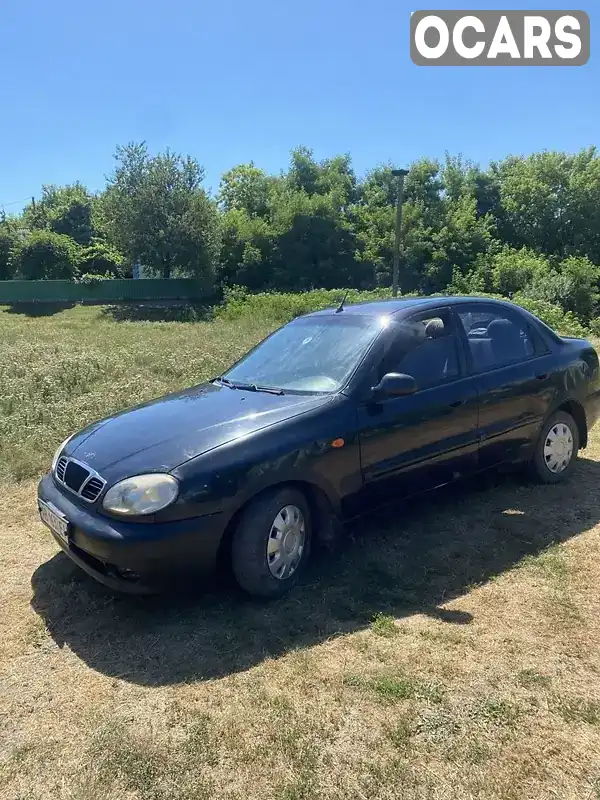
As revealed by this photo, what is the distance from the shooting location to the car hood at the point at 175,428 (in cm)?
331

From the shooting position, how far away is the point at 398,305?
179 inches

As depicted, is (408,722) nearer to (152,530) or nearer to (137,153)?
(152,530)

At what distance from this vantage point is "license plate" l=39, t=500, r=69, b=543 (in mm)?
3342

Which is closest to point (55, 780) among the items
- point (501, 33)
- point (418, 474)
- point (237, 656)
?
point (237, 656)

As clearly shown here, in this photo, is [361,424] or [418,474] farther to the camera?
[418,474]

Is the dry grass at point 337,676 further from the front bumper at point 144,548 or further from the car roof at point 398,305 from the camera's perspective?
the car roof at point 398,305

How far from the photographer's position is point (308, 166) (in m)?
42.2

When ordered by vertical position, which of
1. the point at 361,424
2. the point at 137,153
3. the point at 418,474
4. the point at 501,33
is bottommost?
the point at 418,474

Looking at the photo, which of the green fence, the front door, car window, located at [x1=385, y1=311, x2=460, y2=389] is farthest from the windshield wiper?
the green fence

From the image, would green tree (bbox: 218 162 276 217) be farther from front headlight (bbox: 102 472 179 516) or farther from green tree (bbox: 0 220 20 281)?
front headlight (bbox: 102 472 179 516)

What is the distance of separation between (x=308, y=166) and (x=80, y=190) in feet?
95.6

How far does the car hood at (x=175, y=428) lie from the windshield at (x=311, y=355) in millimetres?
212

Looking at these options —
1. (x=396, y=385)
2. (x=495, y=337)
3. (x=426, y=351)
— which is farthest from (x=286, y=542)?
(x=495, y=337)

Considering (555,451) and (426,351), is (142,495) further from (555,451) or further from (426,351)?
(555,451)
